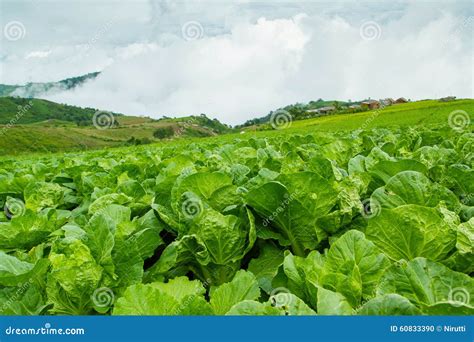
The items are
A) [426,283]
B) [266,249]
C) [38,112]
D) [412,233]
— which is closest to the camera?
[426,283]

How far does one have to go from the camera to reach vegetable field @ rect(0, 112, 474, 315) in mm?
1442

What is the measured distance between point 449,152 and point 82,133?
415ft

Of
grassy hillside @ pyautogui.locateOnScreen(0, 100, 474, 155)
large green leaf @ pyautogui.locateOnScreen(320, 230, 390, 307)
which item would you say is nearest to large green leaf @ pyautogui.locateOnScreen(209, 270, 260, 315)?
large green leaf @ pyautogui.locateOnScreen(320, 230, 390, 307)

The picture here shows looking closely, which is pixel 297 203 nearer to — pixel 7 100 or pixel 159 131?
pixel 159 131

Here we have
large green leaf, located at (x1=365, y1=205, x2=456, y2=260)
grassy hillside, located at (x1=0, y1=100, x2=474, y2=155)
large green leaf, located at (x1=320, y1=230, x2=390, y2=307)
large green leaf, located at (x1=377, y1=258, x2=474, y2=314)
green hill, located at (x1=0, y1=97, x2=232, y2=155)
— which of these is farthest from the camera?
green hill, located at (x1=0, y1=97, x2=232, y2=155)

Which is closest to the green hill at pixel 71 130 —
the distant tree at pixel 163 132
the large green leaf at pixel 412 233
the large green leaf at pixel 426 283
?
the distant tree at pixel 163 132

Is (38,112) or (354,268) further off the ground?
(38,112)

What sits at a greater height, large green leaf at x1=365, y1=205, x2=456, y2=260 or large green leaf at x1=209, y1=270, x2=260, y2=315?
large green leaf at x1=365, y1=205, x2=456, y2=260

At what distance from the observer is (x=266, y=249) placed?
96.3 inches

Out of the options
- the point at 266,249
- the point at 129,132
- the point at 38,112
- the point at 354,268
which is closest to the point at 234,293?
the point at 354,268

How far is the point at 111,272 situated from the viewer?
6.42 feet

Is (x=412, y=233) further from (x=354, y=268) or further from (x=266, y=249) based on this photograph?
(x=266, y=249)

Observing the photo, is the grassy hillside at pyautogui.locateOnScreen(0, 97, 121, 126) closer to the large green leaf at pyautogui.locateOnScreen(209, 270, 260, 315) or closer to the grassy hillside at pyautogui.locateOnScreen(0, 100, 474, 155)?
the grassy hillside at pyautogui.locateOnScreen(0, 100, 474, 155)

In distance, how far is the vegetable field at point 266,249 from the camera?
144 centimetres
